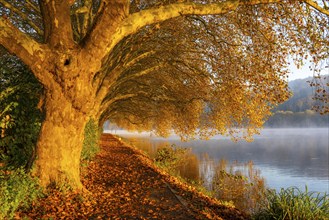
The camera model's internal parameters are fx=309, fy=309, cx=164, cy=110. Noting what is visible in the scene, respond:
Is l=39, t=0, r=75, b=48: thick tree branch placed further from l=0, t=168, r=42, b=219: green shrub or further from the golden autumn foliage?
l=0, t=168, r=42, b=219: green shrub

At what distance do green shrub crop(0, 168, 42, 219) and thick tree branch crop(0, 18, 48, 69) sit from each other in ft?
10.5

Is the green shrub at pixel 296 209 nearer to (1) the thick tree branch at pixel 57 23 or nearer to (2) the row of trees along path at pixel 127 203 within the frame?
(2) the row of trees along path at pixel 127 203

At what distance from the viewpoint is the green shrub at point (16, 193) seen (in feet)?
21.9

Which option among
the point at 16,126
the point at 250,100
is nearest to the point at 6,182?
the point at 16,126

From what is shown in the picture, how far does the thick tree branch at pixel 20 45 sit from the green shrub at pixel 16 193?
3214 mm

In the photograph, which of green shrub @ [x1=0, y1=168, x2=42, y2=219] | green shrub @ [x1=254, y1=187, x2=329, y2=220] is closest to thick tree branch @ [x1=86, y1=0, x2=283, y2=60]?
green shrub @ [x1=0, y1=168, x2=42, y2=219]

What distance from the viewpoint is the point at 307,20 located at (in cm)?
1051

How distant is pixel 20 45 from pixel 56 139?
292 centimetres

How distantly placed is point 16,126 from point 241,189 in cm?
1399

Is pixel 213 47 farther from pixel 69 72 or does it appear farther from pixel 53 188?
pixel 53 188

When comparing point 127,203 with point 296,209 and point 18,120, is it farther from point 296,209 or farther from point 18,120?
point 18,120

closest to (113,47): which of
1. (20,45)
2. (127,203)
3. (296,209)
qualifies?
(20,45)

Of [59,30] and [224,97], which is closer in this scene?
[59,30]

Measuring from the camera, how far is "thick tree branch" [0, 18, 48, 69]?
8352mm
